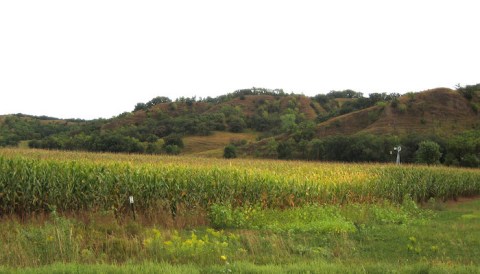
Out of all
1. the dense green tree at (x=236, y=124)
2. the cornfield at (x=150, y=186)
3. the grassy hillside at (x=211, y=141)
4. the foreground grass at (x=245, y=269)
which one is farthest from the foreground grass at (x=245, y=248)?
the dense green tree at (x=236, y=124)

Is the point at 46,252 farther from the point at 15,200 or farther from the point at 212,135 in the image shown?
the point at 212,135

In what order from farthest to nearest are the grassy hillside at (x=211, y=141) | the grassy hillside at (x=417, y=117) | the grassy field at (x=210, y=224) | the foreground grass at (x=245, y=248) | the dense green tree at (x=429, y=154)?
the grassy hillside at (x=211, y=141)
the grassy hillside at (x=417, y=117)
the dense green tree at (x=429, y=154)
the grassy field at (x=210, y=224)
the foreground grass at (x=245, y=248)

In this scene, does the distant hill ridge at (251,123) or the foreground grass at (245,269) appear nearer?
the foreground grass at (245,269)

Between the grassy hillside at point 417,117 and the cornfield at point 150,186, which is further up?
the grassy hillside at point 417,117

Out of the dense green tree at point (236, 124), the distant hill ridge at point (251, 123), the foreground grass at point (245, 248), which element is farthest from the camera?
the dense green tree at point (236, 124)

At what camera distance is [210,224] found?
14516mm

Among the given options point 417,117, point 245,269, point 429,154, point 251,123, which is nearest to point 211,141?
point 251,123

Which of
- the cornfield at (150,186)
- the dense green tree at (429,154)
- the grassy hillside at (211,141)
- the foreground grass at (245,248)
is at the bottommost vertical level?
the foreground grass at (245,248)

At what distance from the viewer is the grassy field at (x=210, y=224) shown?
26.1ft

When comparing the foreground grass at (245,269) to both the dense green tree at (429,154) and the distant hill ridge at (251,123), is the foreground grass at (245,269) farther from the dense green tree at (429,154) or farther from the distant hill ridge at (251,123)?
the distant hill ridge at (251,123)

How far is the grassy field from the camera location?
7.96 meters

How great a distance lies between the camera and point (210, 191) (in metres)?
16.5

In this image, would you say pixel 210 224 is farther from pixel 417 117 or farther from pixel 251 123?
pixel 251 123

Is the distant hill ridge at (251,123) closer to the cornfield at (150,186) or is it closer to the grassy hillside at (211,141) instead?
the grassy hillside at (211,141)
